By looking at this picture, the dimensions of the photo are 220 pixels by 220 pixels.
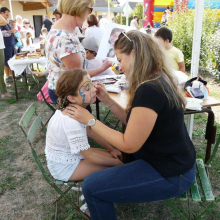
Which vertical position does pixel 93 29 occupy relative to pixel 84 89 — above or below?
above

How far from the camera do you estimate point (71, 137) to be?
1.59m

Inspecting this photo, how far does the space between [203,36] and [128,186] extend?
19.9ft

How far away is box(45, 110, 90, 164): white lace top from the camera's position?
159 cm

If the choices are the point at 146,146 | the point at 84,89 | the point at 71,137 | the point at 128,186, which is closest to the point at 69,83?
the point at 84,89

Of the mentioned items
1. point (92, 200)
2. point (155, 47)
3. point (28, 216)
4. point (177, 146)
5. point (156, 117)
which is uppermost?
point (155, 47)

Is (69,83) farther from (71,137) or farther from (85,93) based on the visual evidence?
(71,137)

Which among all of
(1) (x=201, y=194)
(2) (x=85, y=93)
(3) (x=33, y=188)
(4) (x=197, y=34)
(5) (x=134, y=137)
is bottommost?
(3) (x=33, y=188)

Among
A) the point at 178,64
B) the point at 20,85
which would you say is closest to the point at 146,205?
the point at 178,64

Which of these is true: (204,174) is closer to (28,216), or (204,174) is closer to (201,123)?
(28,216)

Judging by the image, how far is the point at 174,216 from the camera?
2088mm

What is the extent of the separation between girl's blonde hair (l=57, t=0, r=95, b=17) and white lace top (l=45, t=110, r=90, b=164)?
92cm

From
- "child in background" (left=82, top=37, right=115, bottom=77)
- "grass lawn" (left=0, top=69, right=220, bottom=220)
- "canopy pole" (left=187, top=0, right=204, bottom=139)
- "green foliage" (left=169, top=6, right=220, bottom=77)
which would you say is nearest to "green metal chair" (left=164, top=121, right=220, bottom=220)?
"grass lawn" (left=0, top=69, right=220, bottom=220)

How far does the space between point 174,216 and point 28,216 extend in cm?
127

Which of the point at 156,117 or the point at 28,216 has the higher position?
the point at 156,117
